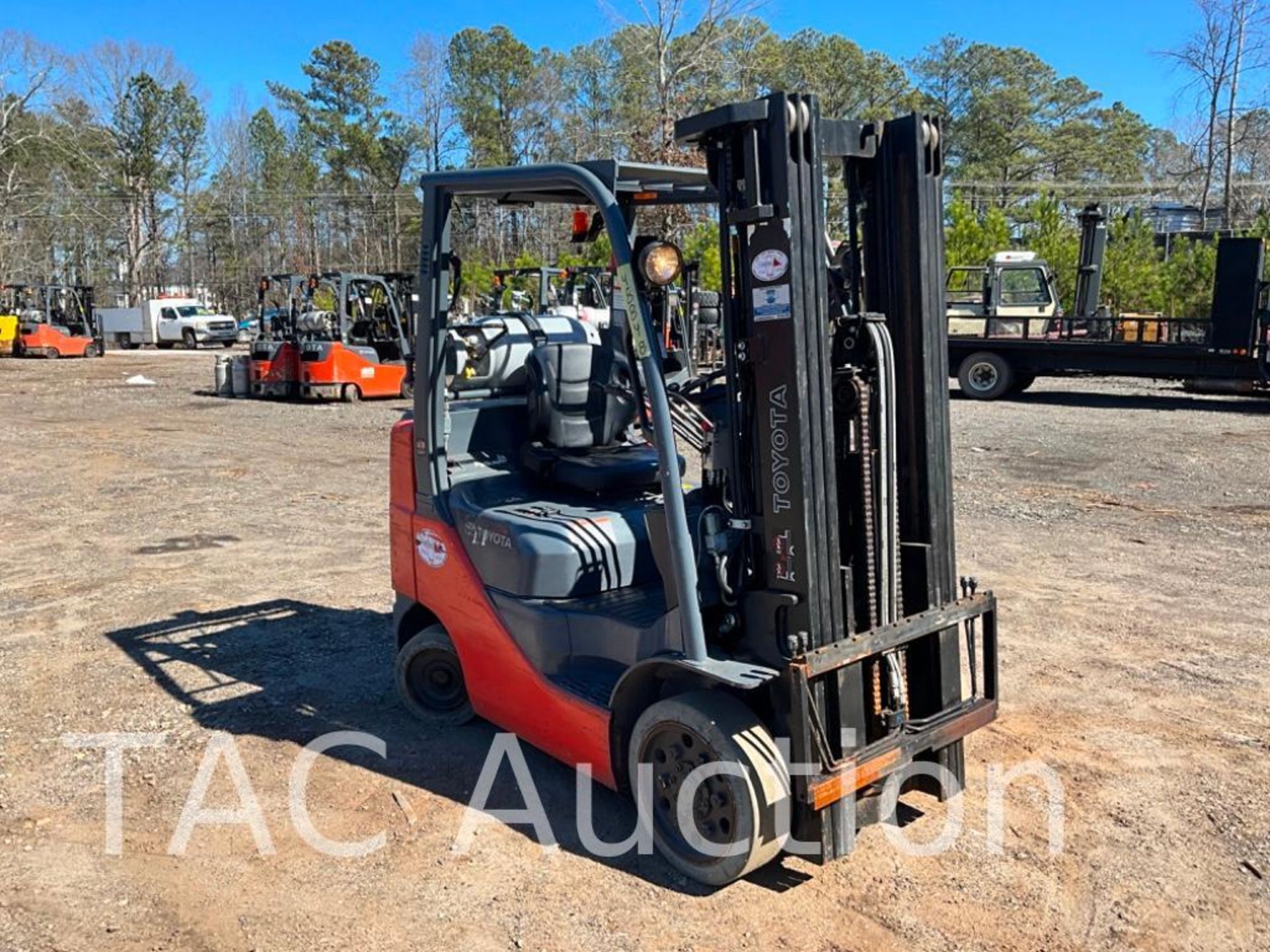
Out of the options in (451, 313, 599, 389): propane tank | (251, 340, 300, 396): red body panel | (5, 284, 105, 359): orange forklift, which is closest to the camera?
(451, 313, 599, 389): propane tank

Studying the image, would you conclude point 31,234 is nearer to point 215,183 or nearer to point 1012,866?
point 215,183

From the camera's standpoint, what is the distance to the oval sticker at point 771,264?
11.5 feet

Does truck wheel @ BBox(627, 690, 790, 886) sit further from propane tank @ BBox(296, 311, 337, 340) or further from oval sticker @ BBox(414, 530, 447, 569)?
propane tank @ BBox(296, 311, 337, 340)

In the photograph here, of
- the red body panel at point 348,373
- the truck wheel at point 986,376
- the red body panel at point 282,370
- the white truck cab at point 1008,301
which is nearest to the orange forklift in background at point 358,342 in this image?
the red body panel at point 348,373

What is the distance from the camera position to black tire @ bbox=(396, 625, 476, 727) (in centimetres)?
519

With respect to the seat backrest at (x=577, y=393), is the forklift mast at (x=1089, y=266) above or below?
above

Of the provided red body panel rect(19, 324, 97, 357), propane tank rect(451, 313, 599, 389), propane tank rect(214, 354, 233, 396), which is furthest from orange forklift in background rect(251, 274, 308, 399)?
propane tank rect(451, 313, 599, 389)

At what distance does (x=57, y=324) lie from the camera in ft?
119

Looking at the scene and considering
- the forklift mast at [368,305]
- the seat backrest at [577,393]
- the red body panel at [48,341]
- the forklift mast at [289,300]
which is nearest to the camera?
the seat backrest at [577,393]

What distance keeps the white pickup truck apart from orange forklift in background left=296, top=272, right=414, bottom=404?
24432 mm

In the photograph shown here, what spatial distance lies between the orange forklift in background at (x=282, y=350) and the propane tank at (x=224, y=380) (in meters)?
0.70

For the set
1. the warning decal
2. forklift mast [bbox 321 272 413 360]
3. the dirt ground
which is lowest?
the dirt ground

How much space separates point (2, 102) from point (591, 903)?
58.3 meters

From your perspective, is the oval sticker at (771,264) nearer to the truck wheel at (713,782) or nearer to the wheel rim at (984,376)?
the truck wheel at (713,782)
